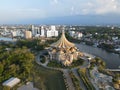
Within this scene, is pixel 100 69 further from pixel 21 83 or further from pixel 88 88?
pixel 21 83

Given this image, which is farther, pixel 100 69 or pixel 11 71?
pixel 100 69

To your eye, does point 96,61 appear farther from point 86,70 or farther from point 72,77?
point 72,77

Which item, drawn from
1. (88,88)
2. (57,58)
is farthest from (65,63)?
(88,88)

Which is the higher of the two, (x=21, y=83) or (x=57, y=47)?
(x=57, y=47)

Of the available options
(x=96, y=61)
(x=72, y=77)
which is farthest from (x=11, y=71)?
(x=96, y=61)

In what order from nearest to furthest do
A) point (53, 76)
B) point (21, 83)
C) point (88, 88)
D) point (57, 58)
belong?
point (88, 88) < point (21, 83) < point (53, 76) < point (57, 58)

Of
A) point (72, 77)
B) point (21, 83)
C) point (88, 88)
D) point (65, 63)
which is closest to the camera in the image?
point (88, 88)
